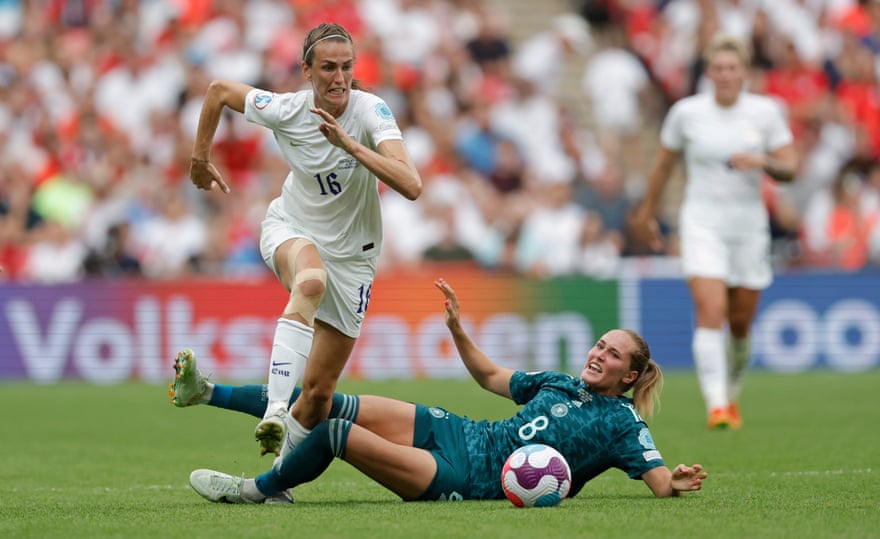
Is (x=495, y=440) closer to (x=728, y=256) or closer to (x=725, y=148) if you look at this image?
(x=728, y=256)

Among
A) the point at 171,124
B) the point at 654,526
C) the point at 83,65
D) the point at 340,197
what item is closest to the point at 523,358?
the point at 171,124

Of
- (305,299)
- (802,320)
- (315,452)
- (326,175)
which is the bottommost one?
(315,452)

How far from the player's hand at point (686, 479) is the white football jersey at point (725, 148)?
510 centimetres

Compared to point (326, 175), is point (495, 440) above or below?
below

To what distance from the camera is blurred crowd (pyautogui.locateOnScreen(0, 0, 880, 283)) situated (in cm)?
1872

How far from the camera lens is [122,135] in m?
20.0

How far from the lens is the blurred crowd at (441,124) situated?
18.7m

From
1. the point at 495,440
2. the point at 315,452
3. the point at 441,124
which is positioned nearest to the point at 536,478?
the point at 495,440

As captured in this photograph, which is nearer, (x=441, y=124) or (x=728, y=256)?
(x=728, y=256)

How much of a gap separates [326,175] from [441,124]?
39.6 ft

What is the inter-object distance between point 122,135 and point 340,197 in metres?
12.4

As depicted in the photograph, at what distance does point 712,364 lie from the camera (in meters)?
11.8

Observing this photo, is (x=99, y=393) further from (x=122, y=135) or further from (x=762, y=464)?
(x=762, y=464)

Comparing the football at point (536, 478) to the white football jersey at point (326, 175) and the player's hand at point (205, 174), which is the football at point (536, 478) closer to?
the white football jersey at point (326, 175)
